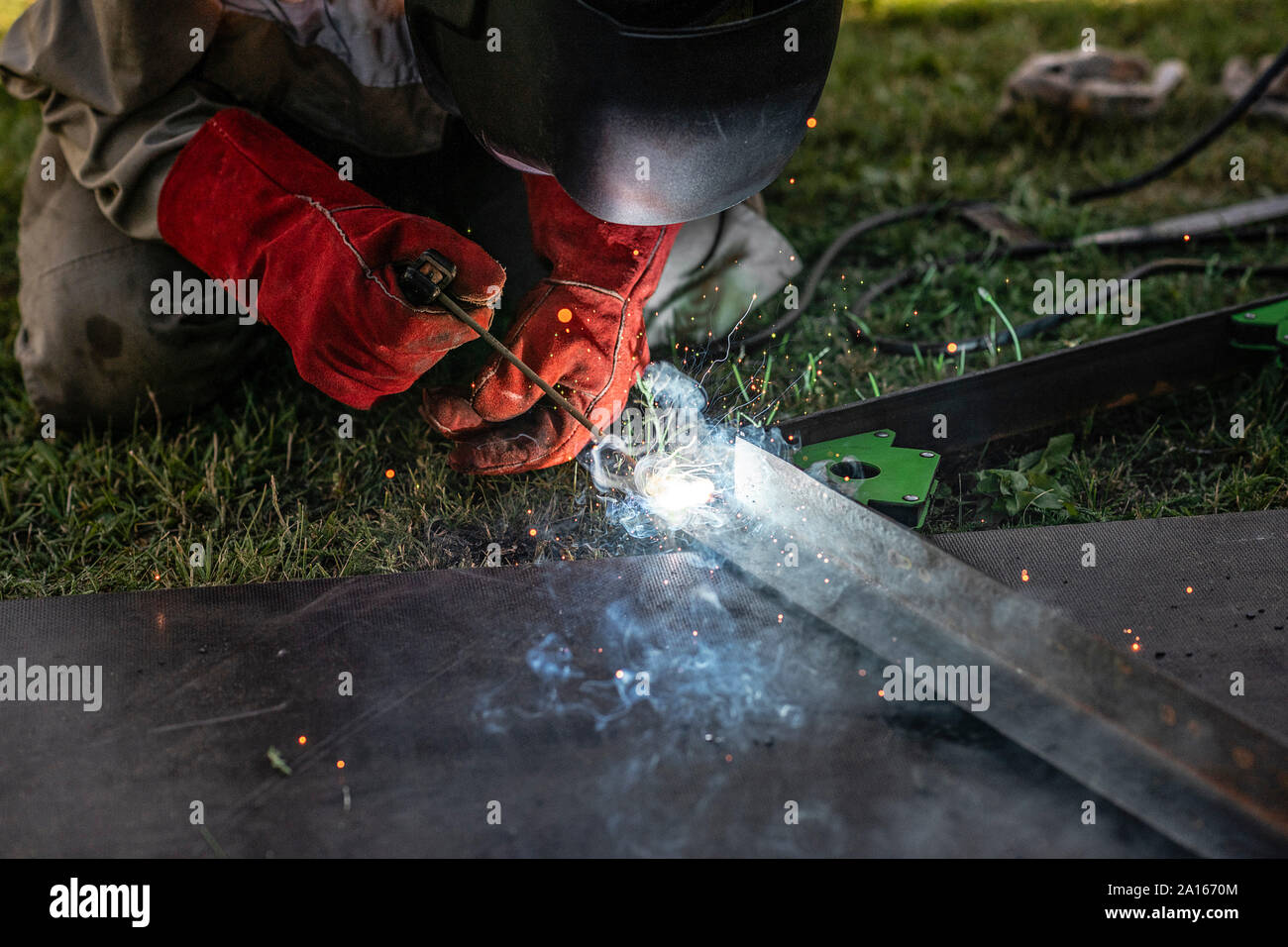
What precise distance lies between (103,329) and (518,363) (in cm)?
125

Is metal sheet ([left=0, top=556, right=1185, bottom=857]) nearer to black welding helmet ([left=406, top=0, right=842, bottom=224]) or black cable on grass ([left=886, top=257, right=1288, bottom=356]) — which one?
black welding helmet ([left=406, top=0, right=842, bottom=224])

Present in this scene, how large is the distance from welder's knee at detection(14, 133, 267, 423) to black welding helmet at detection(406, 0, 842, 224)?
1.14m

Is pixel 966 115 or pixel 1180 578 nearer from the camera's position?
pixel 1180 578

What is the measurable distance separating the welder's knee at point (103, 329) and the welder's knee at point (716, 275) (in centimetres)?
115

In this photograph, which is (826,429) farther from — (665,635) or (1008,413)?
(665,635)

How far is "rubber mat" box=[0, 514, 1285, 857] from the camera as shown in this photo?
146 cm

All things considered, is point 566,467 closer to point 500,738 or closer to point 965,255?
point 500,738

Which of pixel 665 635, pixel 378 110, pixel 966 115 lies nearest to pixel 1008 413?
pixel 665 635

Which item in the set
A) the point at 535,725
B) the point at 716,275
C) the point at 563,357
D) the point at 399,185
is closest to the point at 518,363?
the point at 563,357

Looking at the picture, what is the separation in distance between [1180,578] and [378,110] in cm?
198

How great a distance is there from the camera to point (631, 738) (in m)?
1.60

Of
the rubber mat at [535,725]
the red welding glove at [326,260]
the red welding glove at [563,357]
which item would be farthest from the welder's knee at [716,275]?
the rubber mat at [535,725]

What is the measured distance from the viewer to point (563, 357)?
2.24m

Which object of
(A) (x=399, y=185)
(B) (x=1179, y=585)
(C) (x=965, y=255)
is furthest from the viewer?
(C) (x=965, y=255)
